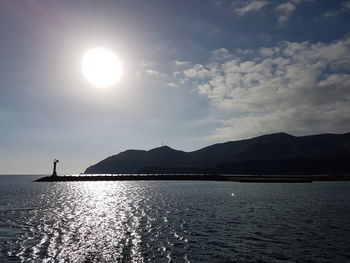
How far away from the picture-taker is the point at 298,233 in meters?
38.4

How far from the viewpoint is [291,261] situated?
88.0 feet

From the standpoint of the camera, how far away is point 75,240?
3631 cm

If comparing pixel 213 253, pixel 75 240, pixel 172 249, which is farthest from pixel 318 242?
pixel 75 240

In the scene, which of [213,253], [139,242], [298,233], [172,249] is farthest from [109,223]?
[298,233]

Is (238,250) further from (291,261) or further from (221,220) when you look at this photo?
(221,220)

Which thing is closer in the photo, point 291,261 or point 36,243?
point 291,261

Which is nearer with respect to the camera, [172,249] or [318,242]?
[172,249]

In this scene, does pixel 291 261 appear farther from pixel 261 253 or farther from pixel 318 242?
pixel 318 242

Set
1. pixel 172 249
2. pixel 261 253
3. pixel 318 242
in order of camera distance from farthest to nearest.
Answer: pixel 318 242 < pixel 172 249 < pixel 261 253

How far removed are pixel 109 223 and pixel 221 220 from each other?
676 inches

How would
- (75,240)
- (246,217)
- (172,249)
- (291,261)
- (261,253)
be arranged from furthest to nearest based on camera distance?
(246,217) → (75,240) → (172,249) → (261,253) → (291,261)

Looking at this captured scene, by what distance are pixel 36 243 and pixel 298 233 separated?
29914mm

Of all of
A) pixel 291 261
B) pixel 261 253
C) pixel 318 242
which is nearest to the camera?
pixel 291 261

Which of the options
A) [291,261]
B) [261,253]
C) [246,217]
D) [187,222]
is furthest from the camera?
[246,217]
